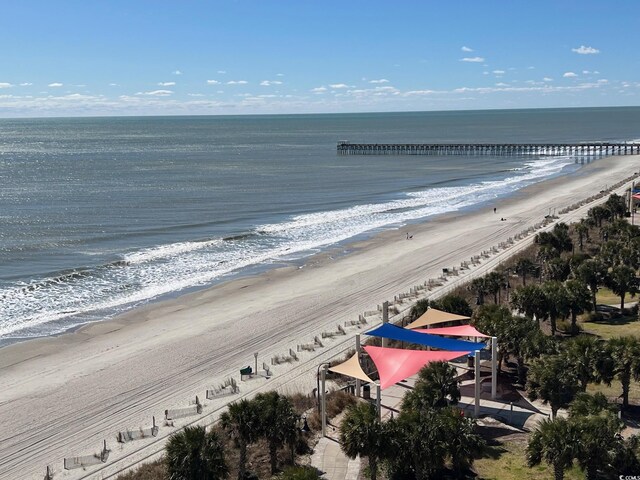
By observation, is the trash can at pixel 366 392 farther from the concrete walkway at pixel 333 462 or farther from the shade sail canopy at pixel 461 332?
the shade sail canopy at pixel 461 332

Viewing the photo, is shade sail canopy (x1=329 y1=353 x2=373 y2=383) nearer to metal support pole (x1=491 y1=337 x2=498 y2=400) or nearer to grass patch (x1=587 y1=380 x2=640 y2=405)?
metal support pole (x1=491 y1=337 x2=498 y2=400)

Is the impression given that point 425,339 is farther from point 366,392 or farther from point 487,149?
point 487,149

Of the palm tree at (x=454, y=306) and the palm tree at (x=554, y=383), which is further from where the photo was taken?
the palm tree at (x=454, y=306)

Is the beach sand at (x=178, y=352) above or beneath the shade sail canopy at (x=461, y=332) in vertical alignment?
beneath

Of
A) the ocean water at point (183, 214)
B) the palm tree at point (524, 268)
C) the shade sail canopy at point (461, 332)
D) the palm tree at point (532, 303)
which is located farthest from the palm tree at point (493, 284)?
the ocean water at point (183, 214)

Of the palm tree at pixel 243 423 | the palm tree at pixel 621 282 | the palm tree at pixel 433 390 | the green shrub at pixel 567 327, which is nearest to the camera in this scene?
the palm tree at pixel 243 423

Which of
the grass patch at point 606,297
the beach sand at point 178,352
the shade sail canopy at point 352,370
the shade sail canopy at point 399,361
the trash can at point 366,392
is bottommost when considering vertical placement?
the beach sand at point 178,352

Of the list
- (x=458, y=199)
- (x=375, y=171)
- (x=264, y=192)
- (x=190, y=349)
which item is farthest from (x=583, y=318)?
(x=375, y=171)
